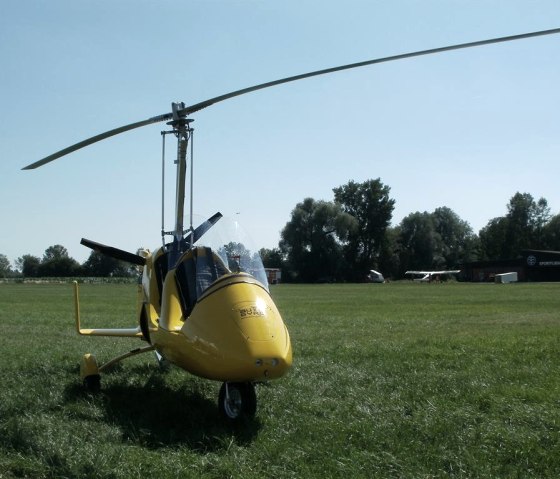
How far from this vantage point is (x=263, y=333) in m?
6.54

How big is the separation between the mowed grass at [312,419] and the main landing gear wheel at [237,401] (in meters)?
0.16

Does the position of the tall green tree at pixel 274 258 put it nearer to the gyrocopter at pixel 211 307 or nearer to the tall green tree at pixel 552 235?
the tall green tree at pixel 552 235

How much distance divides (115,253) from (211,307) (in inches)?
133

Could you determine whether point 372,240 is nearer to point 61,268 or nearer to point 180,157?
point 61,268

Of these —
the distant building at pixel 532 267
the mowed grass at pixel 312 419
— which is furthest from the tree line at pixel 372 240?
the mowed grass at pixel 312 419

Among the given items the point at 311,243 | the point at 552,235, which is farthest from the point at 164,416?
the point at 552,235

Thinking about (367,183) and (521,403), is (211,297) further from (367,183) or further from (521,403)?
(367,183)

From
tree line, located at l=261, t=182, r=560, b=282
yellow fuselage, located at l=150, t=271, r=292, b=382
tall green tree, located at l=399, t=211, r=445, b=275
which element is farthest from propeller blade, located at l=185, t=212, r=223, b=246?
tall green tree, located at l=399, t=211, r=445, b=275

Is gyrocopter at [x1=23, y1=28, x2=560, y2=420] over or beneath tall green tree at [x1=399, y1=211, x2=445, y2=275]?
beneath

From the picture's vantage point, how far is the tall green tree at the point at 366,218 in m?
108

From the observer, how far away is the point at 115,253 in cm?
980

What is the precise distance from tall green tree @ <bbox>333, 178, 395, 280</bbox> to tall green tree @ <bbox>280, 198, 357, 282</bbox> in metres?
8.30

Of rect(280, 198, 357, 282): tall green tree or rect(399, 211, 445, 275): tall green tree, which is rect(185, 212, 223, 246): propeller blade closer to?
rect(280, 198, 357, 282): tall green tree

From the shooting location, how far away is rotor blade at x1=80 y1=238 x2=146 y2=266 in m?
9.63
